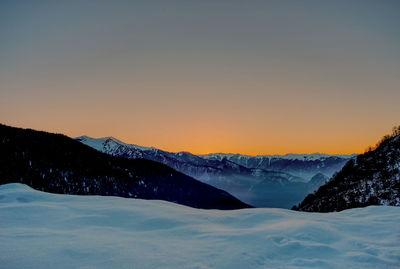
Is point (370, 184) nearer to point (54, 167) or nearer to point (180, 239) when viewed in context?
point (180, 239)

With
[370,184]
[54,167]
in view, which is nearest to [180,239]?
[370,184]

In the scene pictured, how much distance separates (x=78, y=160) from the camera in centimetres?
17900

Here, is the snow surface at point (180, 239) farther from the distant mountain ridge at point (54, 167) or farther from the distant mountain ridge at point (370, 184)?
the distant mountain ridge at point (54, 167)

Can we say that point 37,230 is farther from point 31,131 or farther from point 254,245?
point 31,131

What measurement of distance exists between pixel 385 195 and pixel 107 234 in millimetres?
97512

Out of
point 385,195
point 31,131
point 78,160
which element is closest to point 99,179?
point 78,160

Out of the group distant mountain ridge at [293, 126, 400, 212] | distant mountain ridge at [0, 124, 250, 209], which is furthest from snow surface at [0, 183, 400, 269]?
distant mountain ridge at [0, 124, 250, 209]

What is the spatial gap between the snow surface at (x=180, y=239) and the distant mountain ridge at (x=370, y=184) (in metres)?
83.7

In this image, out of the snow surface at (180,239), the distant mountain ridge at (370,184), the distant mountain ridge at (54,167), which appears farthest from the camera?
the distant mountain ridge at (54,167)

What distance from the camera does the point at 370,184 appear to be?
94.2 meters

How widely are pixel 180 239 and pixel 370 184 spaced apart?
360ft

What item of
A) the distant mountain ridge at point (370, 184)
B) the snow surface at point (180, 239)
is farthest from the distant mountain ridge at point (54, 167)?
the snow surface at point (180, 239)

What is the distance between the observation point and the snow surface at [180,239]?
4676 millimetres

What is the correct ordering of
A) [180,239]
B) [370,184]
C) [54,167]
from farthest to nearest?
[54,167] < [370,184] < [180,239]
